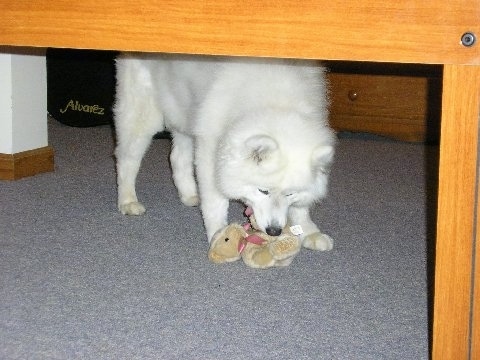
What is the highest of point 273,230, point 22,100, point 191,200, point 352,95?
point 22,100

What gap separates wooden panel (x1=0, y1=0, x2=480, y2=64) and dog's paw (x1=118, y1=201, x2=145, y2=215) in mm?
1389

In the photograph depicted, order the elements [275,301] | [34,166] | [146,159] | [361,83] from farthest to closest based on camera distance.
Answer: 1. [361,83]
2. [146,159]
3. [34,166]
4. [275,301]

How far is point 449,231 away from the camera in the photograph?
1.26 m

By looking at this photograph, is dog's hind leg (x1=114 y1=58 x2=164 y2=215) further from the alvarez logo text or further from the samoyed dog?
the alvarez logo text

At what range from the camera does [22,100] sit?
331 centimetres

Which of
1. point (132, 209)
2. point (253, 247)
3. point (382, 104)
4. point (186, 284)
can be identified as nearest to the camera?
point (186, 284)

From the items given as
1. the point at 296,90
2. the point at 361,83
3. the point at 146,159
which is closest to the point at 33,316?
the point at 296,90

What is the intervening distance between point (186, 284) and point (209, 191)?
47 cm

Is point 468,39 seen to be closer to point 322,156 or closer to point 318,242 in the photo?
point 322,156

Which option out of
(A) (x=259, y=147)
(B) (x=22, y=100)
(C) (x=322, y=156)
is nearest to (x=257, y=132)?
(A) (x=259, y=147)

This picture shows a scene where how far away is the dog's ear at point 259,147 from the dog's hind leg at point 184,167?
898 mm

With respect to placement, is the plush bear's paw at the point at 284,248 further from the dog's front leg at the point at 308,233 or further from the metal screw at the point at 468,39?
the metal screw at the point at 468,39

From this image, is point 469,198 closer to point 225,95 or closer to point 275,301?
point 275,301

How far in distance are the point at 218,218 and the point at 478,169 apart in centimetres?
134
